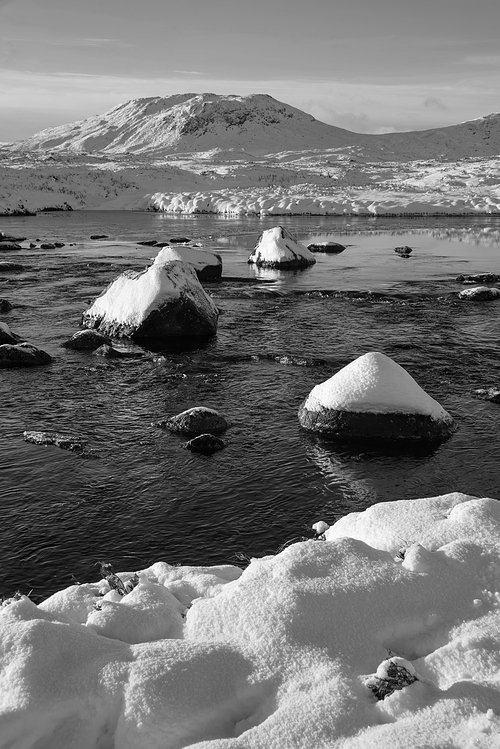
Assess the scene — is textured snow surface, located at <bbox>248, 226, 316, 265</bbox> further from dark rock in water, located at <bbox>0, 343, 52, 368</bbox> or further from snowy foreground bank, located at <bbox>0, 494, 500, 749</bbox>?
snowy foreground bank, located at <bbox>0, 494, 500, 749</bbox>

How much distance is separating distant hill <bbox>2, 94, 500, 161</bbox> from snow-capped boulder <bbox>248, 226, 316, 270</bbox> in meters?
117

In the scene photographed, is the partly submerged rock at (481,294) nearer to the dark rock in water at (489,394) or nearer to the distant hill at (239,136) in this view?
the dark rock in water at (489,394)

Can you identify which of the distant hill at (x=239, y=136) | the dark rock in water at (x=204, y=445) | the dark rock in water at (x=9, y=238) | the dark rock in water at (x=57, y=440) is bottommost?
the dark rock in water at (x=57, y=440)

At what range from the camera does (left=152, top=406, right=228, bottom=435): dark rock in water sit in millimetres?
11602

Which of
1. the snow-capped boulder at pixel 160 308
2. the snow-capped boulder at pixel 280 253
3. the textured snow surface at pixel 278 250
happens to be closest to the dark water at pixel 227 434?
the snow-capped boulder at pixel 160 308

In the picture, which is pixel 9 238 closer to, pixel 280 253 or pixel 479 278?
pixel 280 253

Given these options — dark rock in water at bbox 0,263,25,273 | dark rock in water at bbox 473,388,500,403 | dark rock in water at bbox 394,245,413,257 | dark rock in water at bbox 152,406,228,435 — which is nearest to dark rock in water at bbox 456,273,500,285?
dark rock in water at bbox 394,245,413,257

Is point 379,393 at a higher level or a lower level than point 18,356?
higher

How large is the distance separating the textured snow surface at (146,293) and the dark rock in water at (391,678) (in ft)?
47.2

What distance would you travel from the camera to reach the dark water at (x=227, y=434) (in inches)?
335

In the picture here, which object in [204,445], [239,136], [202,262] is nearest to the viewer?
[204,445]

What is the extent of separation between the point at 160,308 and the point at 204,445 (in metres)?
7.88

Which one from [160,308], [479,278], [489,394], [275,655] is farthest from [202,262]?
[275,655]

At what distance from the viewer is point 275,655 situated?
4.73 meters
